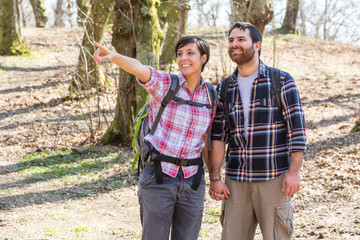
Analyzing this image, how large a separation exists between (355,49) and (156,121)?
19.6 meters

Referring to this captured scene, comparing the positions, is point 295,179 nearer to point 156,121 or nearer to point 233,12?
point 156,121

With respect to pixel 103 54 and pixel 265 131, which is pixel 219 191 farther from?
pixel 103 54

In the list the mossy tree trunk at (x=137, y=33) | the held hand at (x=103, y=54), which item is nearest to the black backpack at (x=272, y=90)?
the held hand at (x=103, y=54)

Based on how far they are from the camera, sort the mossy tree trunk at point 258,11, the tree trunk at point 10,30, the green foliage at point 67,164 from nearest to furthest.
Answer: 1. the green foliage at point 67,164
2. the mossy tree trunk at point 258,11
3. the tree trunk at point 10,30

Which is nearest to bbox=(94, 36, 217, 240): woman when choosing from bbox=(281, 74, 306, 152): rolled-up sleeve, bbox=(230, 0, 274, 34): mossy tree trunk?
bbox=(281, 74, 306, 152): rolled-up sleeve

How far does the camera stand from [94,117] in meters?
10.3

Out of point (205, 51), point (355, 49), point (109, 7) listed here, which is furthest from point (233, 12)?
point (355, 49)

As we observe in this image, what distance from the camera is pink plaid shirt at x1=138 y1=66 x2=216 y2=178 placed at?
2832mm

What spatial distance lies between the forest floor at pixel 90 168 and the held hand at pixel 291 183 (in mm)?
1752

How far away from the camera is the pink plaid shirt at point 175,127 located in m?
2.83

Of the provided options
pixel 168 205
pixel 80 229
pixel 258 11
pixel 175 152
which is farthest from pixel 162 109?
pixel 258 11

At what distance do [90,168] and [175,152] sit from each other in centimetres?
496

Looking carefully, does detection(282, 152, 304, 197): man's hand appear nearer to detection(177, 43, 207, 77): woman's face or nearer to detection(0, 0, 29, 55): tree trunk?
detection(177, 43, 207, 77): woman's face

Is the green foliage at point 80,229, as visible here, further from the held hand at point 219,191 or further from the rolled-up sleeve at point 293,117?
the rolled-up sleeve at point 293,117
